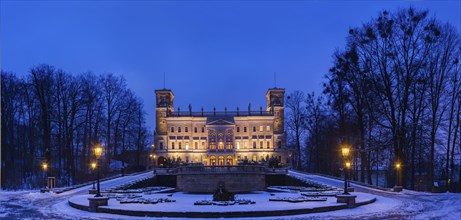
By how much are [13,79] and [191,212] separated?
39.0 m

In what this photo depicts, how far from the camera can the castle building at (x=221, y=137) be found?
95.9 m

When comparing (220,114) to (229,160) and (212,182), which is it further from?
(212,182)

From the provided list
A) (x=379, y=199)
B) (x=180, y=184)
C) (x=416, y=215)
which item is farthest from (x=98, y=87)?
(x=416, y=215)

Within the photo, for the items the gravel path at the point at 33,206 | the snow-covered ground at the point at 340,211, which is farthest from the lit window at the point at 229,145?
the snow-covered ground at the point at 340,211

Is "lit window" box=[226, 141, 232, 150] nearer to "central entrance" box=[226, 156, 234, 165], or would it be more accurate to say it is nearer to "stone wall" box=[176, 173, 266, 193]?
"central entrance" box=[226, 156, 234, 165]

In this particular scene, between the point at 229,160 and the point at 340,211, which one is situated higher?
the point at 340,211

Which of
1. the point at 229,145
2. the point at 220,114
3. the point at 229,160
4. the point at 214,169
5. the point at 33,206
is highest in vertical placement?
the point at 220,114

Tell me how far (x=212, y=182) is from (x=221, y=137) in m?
56.9

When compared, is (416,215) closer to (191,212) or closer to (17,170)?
(191,212)

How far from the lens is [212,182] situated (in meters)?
39.7

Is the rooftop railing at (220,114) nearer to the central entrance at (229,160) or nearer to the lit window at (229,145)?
the lit window at (229,145)

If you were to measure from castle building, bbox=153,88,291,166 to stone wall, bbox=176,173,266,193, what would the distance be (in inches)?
2120

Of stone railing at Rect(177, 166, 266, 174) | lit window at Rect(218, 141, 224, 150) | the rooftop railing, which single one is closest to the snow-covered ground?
stone railing at Rect(177, 166, 266, 174)

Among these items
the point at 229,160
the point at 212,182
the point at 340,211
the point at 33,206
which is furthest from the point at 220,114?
the point at 340,211
